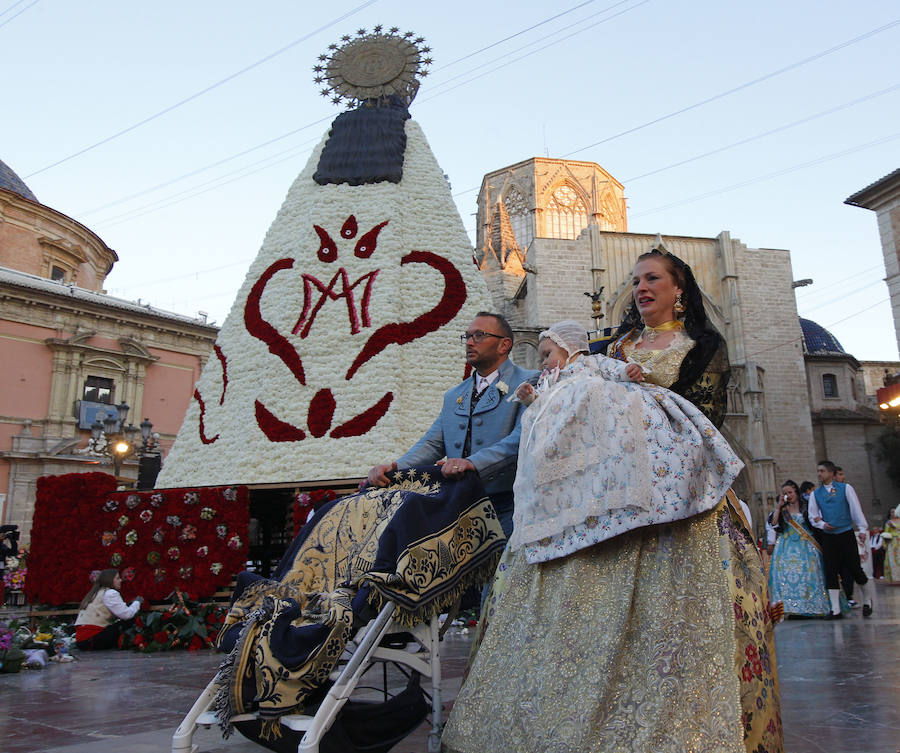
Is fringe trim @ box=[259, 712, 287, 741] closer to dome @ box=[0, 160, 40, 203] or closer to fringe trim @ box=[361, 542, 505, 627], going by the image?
fringe trim @ box=[361, 542, 505, 627]

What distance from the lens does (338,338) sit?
727 centimetres

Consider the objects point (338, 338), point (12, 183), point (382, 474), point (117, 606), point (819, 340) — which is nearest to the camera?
point (382, 474)

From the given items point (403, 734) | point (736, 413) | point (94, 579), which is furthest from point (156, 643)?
point (736, 413)

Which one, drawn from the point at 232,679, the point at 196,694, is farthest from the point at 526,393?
the point at 196,694

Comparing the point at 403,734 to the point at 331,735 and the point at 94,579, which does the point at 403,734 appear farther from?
the point at 94,579

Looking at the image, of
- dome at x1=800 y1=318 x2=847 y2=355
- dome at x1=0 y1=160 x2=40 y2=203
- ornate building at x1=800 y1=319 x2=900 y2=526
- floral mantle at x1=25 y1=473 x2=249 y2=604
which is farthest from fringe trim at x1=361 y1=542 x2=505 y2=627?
dome at x1=800 y1=318 x2=847 y2=355

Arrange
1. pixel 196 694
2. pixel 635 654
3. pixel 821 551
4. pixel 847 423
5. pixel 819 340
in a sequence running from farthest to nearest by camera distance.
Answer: pixel 819 340 < pixel 847 423 < pixel 821 551 < pixel 196 694 < pixel 635 654

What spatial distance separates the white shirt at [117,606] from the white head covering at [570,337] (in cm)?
535

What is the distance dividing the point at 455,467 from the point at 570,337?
2.14 ft

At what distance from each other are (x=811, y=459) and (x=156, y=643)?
21.8 m

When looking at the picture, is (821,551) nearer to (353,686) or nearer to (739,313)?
(353,686)

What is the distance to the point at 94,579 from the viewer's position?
7.00m

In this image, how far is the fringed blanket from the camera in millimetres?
2297

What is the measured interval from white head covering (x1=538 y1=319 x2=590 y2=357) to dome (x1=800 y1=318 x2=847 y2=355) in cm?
3061
